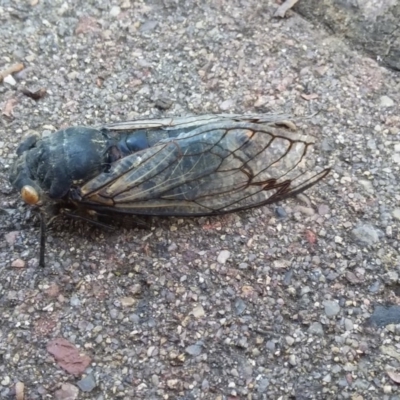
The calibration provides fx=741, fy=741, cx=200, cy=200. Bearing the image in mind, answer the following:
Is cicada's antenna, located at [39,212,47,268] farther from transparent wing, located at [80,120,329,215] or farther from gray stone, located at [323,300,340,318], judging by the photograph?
gray stone, located at [323,300,340,318]

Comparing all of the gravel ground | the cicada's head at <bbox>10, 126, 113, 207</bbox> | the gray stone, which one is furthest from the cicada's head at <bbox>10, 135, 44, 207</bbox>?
the gray stone

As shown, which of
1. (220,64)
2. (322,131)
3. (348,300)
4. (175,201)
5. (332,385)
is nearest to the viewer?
(332,385)

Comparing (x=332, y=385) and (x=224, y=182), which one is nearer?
Result: (x=332, y=385)

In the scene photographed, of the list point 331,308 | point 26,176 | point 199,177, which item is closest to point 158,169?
point 199,177

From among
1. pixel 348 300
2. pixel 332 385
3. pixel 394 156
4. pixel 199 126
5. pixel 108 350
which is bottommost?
pixel 108 350

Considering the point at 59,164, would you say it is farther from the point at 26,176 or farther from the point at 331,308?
the point at 331,308

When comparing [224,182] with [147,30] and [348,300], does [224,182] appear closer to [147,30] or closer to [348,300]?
[348,300]

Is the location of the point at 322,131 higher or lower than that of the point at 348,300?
higher

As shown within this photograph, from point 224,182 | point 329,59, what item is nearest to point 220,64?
point 329,59
